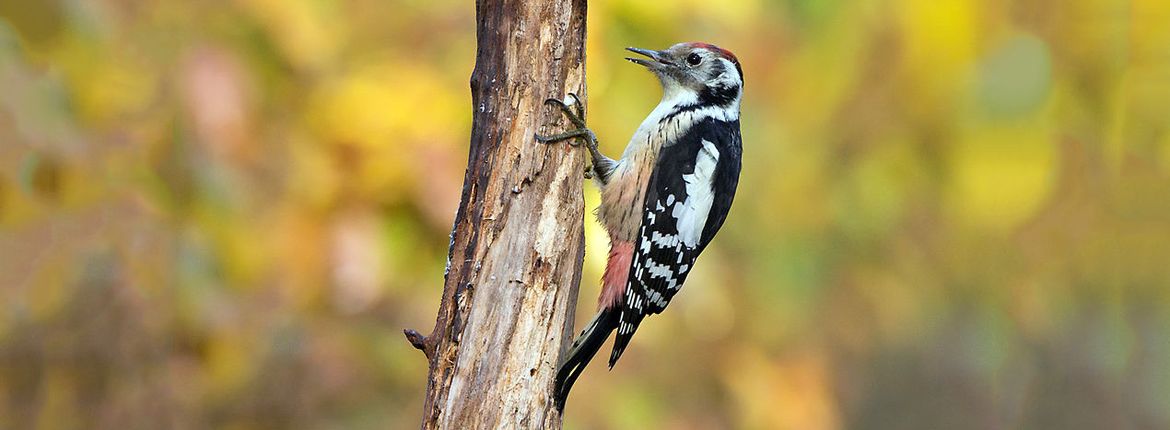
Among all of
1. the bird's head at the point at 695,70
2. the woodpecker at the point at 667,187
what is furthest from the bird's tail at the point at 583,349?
the bird's head at the point at 695,70

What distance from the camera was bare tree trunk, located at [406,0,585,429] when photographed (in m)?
2.42

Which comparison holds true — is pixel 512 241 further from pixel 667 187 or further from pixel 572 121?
pixel 667 187

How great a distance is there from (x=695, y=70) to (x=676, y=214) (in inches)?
19.1

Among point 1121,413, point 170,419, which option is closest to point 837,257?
point 1121,413

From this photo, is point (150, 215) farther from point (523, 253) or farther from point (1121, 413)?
point (1121, 413)

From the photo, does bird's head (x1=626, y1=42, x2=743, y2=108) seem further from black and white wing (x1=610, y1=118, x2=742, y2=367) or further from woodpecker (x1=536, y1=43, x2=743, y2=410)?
black and white wing (x1=610, y1=118, x2=742, y2=367)

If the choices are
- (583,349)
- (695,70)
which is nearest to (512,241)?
(583,349)

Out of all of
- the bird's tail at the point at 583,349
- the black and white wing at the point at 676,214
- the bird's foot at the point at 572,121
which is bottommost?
the bird's tail at the point at 583,349

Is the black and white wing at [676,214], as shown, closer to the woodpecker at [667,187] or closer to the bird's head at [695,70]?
the woodpecker at [667,187]

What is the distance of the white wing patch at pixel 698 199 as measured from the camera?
2961 millimetres

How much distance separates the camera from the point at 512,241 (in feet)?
8.07

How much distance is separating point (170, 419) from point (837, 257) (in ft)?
10.1

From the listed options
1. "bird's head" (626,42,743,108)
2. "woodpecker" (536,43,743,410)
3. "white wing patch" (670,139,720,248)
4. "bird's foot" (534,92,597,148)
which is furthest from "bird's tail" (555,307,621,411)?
"bird's head" (626,42,743,108)

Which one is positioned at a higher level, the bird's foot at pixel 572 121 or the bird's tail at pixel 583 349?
the bird's foot at pixel 572 121
